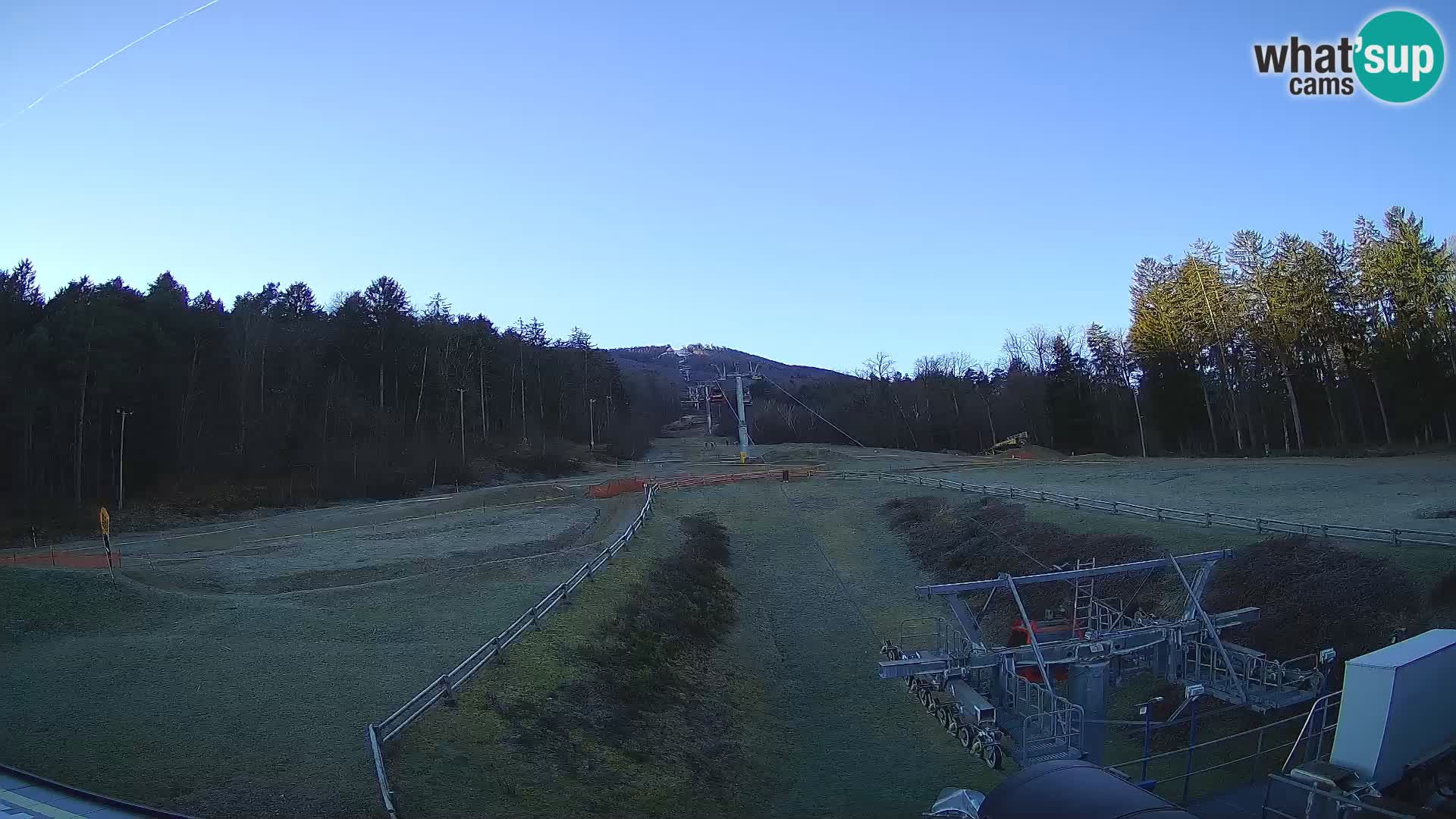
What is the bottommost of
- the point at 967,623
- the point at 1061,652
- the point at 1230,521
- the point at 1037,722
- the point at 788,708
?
the point at 788,708

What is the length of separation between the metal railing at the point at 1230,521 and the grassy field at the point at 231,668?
21677mm

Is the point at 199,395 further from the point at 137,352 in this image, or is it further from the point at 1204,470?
the point at 1204,470

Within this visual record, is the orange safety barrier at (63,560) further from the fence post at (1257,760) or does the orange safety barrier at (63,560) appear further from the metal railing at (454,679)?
the fence post at (1257,760)

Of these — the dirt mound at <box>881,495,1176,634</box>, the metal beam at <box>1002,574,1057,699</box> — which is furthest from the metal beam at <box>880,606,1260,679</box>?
Answer: the dirt mound at <box>881,495,1176,634</box>

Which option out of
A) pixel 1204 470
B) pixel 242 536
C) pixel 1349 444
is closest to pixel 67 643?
pixel 242 536

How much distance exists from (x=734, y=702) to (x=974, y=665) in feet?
27.2

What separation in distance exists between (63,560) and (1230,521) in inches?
1654

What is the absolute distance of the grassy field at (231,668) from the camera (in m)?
11.9

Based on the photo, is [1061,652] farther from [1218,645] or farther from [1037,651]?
[1218,645]

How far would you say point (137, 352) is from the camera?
53.0 m

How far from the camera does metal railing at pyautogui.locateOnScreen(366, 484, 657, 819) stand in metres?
12.5

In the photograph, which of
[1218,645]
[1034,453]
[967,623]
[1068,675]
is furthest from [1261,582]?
[1034,453]

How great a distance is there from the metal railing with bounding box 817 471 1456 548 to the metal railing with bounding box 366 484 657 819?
2057cm

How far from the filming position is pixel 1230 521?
27719 millimetres
